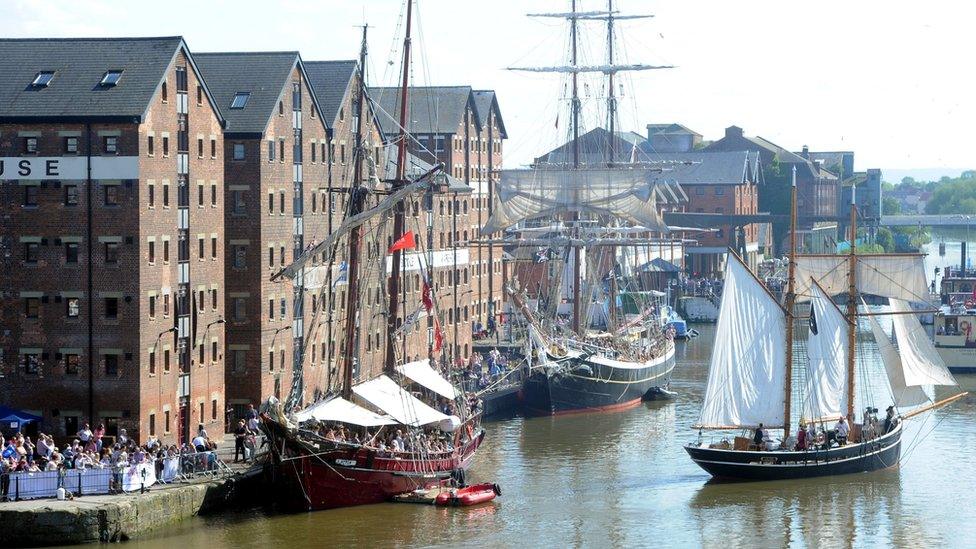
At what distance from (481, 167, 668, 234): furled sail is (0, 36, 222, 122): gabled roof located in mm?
52755

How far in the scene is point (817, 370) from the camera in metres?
80.0

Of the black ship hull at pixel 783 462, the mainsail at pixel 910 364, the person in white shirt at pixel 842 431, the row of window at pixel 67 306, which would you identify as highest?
the row of window at pixel 67 306

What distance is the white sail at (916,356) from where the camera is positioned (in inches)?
3162

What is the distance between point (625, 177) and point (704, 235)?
69768 mm

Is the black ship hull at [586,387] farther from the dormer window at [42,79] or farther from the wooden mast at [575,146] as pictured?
the dormer window at [42,79]

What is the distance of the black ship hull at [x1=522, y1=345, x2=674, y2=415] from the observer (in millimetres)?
99875

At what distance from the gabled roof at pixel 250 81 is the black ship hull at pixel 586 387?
24.8 meters

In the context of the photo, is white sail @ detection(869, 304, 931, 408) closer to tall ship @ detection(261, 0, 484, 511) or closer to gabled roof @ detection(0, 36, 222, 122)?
tall ship @ detection(261, 0, 484, 511)

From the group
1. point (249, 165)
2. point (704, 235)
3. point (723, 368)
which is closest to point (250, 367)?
point (249, 165)

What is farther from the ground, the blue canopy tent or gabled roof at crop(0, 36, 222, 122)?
gabled roof at crop(0, 36, 222, 122)

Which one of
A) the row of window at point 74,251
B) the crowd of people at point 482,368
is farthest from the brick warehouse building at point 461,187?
the row of window at point 74,251

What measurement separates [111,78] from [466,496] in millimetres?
21272

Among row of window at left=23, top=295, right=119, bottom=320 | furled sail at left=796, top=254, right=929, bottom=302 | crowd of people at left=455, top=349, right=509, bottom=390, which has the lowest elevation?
crowd of people at left=455, top=349, right=509, bottom=390

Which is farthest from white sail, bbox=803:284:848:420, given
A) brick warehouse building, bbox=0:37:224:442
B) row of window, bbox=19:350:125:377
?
row of window, bbox=19:350:125:377
